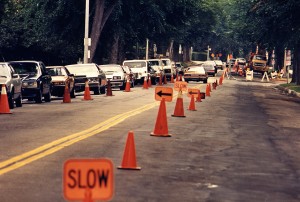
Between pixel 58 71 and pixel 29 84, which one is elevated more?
pixel 58 71

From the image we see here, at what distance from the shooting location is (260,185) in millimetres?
11617

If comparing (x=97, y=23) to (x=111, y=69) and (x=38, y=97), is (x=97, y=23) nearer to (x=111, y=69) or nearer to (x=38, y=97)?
(x=111, y=69)

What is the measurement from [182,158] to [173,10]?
53.4 metres

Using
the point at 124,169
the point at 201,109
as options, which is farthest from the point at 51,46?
the point at 124,169

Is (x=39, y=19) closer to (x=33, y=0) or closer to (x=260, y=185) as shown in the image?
(x=33, y=0)

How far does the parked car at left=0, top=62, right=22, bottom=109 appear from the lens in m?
27.5

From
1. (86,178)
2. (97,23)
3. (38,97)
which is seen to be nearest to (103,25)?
(97,23)

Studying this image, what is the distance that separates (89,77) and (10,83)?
14.4 m

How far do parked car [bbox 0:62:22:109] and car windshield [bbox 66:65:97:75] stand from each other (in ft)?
44.0

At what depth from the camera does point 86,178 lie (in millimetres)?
6738

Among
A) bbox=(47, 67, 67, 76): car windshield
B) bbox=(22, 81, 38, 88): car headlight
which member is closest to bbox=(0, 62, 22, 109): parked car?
bbox=(22, 81, 38, 88): car headlight

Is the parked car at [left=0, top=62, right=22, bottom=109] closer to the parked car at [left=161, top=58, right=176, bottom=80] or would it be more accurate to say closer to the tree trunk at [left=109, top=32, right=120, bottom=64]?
the tree trunk at [left=109, top=32, right=120, bottom=64]

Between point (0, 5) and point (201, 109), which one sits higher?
point (0, 5)

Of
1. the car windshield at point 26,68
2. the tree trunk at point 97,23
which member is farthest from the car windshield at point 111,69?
the car windshield at point 26,68
